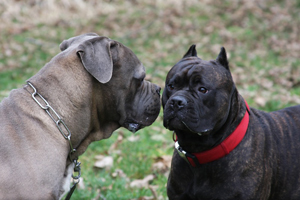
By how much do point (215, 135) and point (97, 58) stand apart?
1.29 meters

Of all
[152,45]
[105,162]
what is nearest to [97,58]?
[105,162]

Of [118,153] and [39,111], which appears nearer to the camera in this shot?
[39,111]

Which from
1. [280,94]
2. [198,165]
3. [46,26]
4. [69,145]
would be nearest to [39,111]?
[69,145]

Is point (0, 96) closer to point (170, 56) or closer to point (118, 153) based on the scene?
point (118, 153)

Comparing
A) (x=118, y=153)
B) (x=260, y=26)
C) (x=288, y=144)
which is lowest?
(x=260, y=26)

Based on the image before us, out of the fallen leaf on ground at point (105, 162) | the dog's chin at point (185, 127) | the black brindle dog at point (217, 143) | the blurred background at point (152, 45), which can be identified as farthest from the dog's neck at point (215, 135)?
the fallen leaf on ground at point (105, 162)

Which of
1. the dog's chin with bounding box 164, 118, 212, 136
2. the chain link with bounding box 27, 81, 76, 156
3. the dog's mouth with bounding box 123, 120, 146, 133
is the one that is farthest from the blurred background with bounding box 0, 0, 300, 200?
the chain link with bounding box 27, 81, 76, 156

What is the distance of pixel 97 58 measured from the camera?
3.36 metres

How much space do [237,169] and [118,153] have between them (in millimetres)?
2573

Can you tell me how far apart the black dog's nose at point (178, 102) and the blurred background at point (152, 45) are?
5.19 ft

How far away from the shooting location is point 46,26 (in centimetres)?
1285

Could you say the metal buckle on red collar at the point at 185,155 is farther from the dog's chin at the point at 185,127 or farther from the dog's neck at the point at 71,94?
the dog's neck at the point at 71,94

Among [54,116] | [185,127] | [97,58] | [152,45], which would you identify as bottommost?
[152,45]

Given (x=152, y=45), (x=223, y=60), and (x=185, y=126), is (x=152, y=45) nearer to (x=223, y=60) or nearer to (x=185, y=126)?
(x=223, y=60)
